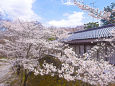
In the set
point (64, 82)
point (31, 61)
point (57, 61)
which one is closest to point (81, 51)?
point (57, 61)

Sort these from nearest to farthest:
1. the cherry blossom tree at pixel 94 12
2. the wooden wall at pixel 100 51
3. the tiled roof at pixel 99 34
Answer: the cherry blossom tree at pixel 94 12 < the wooden wall at pixel 100 51 < the tiled roof at pixel 99 34

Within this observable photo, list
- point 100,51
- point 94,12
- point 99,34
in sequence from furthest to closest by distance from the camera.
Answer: point 99,34 < point 100,51 < point 94,12

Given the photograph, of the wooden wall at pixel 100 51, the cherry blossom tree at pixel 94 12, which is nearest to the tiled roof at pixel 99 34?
the wooden wall at pixel 100 51

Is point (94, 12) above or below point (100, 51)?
above

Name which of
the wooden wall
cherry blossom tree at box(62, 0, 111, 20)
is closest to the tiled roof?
the wooden wall

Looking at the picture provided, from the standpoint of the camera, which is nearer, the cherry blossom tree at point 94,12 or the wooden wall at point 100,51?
the cherry blossom tree at point 94,12

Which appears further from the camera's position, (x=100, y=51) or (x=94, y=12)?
(x=100, y=51)

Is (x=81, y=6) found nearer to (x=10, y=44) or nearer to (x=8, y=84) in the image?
(x=10, y=44)

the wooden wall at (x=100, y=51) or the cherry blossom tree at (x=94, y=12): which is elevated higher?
the cherry blossom tree at (x=94, y=12)

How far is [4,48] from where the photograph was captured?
596cm

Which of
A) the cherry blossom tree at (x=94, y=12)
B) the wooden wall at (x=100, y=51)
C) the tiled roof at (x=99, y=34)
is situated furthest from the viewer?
the tiled roof at (x=99, y=34)

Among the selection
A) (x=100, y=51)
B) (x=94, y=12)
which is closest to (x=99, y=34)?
(x=100, y=51)

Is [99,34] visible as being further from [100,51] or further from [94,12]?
[94,12]

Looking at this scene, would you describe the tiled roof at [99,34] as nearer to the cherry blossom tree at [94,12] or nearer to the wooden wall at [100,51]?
the wooden wall at [100,51]
